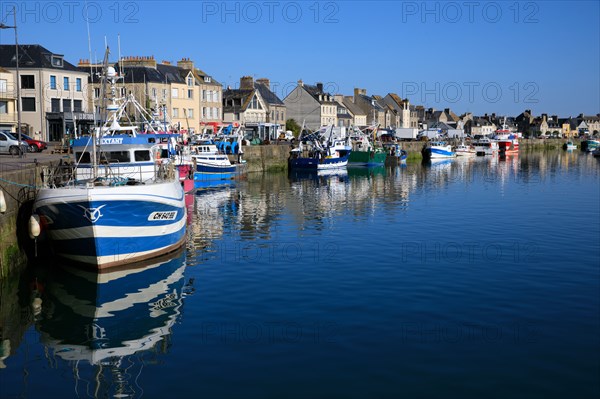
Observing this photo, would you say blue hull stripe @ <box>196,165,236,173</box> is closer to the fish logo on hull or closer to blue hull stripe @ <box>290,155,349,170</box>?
blue hull stripe @ <box>290,155,349,170</box>

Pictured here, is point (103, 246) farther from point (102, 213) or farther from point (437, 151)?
point (437, 151)

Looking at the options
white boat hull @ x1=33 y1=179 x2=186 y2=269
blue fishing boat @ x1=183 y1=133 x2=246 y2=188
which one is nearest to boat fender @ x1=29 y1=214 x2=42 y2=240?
white boat hull @ x1=33 y1=179 x2=186 y2=269

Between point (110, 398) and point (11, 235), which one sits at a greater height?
point (11, 235)

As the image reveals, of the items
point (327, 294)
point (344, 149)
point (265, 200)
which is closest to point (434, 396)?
point (327, 294)

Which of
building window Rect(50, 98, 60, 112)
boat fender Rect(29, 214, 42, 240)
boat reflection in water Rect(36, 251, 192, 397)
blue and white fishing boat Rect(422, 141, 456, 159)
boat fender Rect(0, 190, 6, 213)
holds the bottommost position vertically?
boat reflection in water Rect(36, 251, 192, 397)

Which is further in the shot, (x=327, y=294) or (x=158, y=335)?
(x=327, y=294)

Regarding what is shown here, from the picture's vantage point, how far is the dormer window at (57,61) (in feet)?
202

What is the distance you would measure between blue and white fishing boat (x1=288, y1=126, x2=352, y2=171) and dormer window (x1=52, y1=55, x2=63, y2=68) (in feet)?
81.5

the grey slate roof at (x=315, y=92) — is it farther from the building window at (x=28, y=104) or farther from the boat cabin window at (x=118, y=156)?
the boat cabin window at (x=118, y=156)

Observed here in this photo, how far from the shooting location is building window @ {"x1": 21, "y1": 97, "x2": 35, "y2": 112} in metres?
60.5

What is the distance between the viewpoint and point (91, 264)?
66.3 feet

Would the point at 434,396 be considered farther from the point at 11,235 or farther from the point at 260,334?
the point at 11,235

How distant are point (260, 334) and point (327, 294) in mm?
3784

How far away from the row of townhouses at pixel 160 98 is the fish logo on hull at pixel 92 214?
32.0 ft
